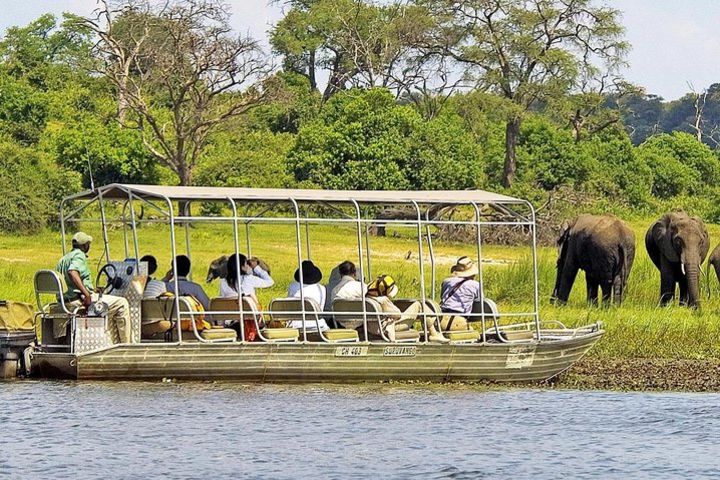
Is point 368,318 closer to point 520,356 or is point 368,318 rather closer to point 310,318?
point 310,318

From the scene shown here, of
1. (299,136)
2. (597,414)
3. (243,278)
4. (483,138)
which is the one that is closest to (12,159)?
(299,136)

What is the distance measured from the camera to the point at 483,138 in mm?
52000

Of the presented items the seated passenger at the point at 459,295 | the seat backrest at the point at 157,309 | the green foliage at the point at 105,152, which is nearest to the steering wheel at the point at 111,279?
the seat backrest at the point at 157,309

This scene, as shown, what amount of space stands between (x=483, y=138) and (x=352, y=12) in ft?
38.5

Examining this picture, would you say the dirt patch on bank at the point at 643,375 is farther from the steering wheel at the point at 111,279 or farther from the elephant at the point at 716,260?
the elephant at the point at 716,260

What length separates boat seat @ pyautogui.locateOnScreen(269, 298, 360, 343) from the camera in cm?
1678

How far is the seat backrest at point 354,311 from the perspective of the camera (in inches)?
667

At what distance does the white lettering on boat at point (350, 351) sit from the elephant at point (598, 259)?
963 centimetres

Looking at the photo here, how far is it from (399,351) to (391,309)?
1.76ft

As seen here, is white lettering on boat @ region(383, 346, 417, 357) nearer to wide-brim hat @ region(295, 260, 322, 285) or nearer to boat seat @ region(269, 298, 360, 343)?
boat seat @ region(269, 298, 360, 343)

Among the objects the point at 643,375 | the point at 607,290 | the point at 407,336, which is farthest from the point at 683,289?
the point at 407,336

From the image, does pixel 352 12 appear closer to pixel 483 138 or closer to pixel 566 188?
pixel 483 138

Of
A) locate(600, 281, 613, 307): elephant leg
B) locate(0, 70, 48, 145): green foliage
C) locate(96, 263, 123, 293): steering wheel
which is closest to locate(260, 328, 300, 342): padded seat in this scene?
locate(96, 263, 123, 293): steering wheel

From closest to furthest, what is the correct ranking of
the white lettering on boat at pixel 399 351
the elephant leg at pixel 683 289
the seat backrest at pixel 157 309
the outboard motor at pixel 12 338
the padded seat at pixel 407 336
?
the seat backrest at pixel 157 309, the outboard motor at pixel 12 338, the white lettering on boat at pixel 399 351, the padded seat at pixel 407 336, the elephant leg at pixel 683 289
